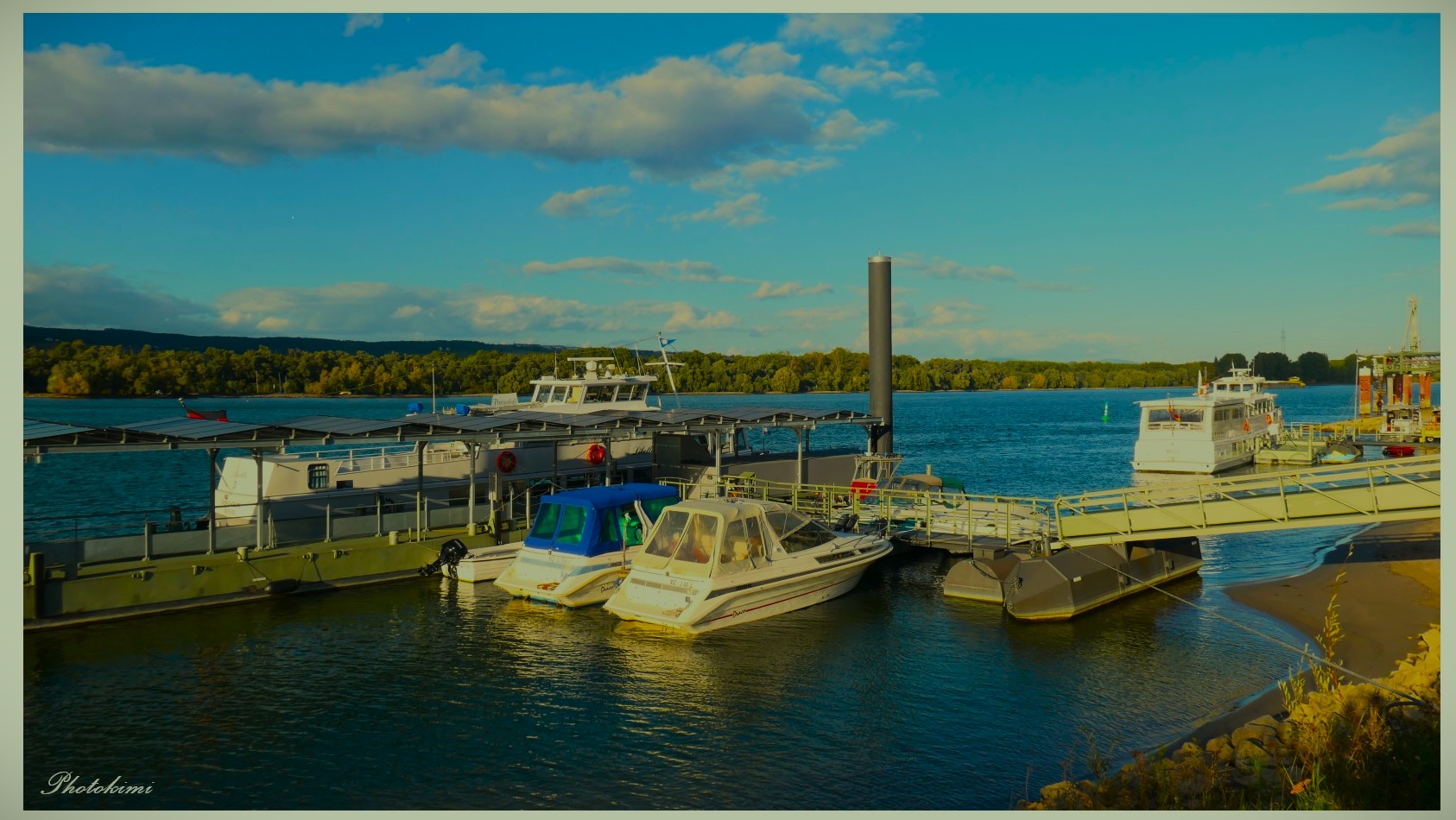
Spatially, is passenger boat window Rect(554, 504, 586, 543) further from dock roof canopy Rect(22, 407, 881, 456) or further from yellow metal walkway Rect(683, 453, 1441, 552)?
yellow metal walkway Rect(683, 453, 1441, 552)

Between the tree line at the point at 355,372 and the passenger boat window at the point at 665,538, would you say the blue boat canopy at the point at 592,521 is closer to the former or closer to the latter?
the passenger boat window at the point at 665,538

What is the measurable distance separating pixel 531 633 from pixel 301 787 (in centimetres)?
746

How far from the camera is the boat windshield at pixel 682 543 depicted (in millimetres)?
19453

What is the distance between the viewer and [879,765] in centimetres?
1278

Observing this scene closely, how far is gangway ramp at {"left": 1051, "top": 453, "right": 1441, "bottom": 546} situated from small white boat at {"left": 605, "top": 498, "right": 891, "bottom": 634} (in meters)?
6.06

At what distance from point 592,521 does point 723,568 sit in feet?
13.2

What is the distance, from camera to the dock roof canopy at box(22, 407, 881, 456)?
18812mm

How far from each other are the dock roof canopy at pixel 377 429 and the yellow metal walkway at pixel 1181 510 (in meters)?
3.32

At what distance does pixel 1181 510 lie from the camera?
814 inches

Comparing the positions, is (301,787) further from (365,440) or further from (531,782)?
(365,440)

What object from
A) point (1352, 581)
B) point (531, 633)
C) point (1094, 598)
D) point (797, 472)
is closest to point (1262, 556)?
point (1352, 581)

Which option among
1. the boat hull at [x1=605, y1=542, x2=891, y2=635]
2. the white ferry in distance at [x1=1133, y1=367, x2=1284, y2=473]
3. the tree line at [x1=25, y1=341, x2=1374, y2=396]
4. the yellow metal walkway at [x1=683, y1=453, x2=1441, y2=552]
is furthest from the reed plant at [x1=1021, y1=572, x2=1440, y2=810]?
the tree line at [x1=25, y1=341, x2=1374, y2=396]

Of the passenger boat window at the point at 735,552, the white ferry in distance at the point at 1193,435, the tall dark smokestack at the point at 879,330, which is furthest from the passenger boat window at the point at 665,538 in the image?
the white ferry in distance at the point at 1193,435

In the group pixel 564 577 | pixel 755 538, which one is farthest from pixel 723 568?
pixel 564 577
